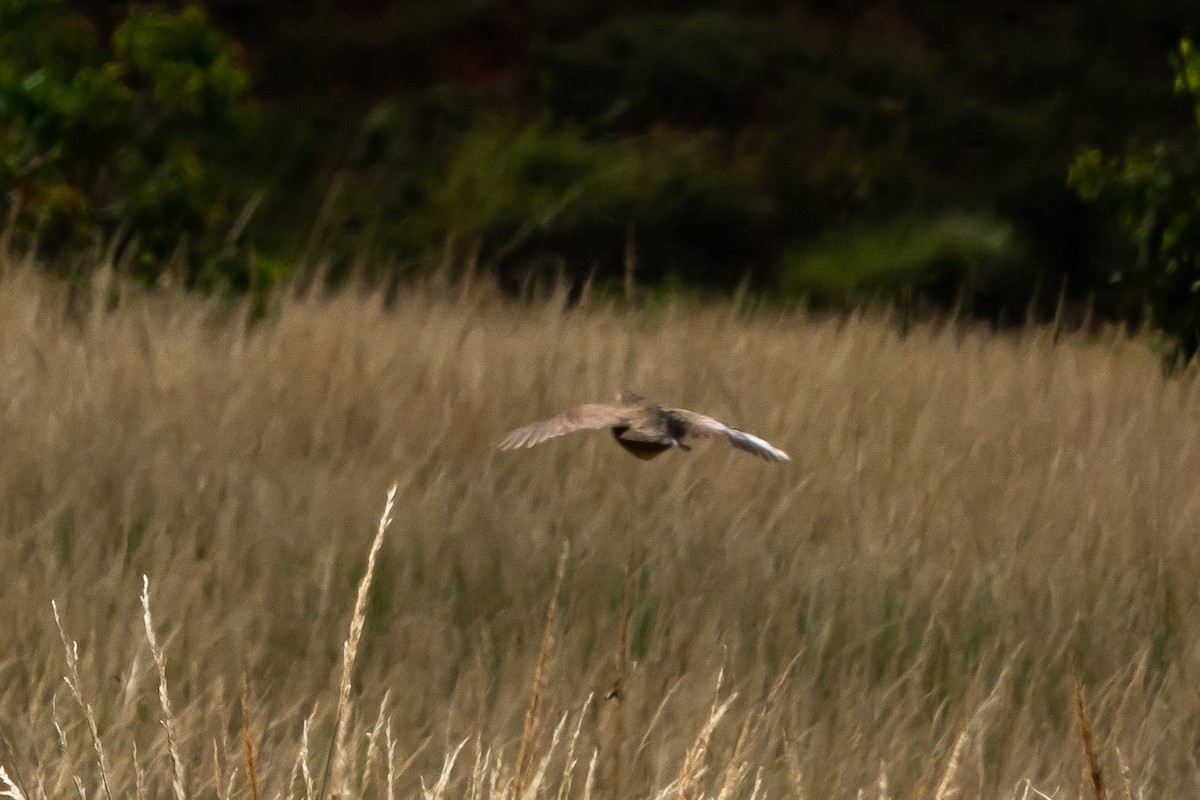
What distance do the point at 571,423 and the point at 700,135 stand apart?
983 centimetres

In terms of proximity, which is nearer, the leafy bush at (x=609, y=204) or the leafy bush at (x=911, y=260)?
the leafy bush at (x=911, y=260)

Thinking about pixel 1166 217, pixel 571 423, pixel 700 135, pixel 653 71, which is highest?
pixel 571 423

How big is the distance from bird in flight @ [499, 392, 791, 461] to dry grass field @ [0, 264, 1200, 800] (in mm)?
281

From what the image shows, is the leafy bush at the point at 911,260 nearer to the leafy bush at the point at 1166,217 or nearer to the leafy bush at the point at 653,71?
the leafy bush at the point at 653,71

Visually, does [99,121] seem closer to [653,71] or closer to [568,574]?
[568,574]

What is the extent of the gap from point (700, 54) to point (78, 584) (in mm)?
9498

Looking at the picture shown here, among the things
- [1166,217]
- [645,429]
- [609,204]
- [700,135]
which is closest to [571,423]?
[645,429]

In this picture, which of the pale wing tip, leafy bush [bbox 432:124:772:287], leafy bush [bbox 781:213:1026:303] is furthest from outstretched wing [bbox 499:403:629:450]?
leafy bush [bbox 432:124:772:287]

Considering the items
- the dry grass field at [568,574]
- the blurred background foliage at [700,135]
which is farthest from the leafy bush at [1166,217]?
the blurred background foliage at [700,135]

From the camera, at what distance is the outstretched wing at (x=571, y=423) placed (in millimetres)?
1459

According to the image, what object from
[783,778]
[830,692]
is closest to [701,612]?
[830,692]

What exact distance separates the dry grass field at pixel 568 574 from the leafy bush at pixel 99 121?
4.43ft

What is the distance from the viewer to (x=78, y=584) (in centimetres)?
260

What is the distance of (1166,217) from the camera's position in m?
4.68
